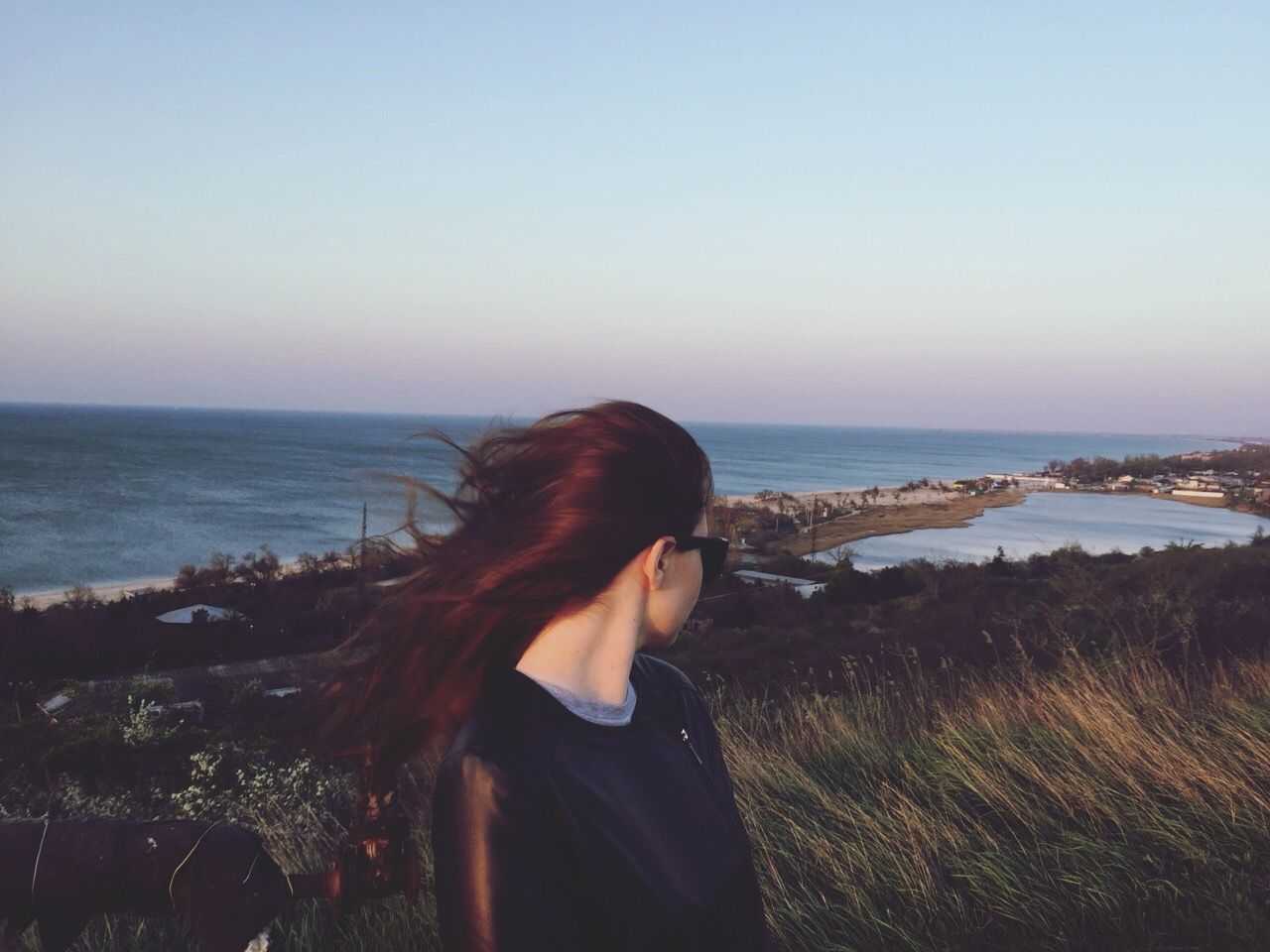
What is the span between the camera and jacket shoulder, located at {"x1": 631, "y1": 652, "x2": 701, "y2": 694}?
1.64 m

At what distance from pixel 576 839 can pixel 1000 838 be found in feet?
8.83

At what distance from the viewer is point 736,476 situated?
87750 millimetres

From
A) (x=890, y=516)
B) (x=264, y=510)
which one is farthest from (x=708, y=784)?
(x=264, y=510)

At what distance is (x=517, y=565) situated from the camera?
52.7 inches

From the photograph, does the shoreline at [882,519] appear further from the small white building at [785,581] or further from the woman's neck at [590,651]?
the woman's neck at [590,651]

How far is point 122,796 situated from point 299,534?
40.1 metres

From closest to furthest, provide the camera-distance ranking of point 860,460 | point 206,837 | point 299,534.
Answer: point 206,837, point 299,534, point 860,460

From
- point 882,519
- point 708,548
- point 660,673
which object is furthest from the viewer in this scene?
point 882,519

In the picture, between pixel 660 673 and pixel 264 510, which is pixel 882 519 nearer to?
pixel 264 510

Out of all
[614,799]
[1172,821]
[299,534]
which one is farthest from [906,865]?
[299,534]

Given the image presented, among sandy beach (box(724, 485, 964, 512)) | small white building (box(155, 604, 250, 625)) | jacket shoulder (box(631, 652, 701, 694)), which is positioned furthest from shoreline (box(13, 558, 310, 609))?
sandy beach (box(724, 485, 964, 512))

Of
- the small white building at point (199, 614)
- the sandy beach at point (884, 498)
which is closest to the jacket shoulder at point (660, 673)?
the small white building at point (199, 614)

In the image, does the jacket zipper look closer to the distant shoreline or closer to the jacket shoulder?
the jacket shoulder

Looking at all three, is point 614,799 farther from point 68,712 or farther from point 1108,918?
point 68,712
